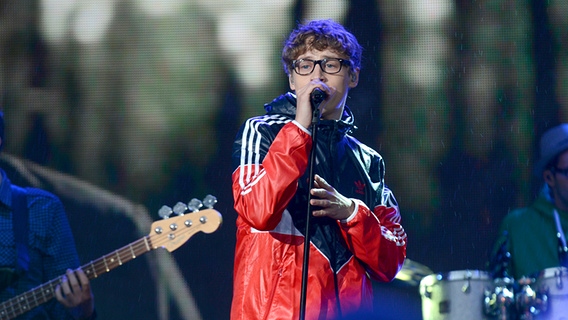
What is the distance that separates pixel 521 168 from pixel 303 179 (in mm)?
1831

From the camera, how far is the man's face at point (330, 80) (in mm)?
2354

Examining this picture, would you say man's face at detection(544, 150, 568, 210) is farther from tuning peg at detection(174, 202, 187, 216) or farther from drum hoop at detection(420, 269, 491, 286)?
tuning peg at detection(174, 202, 187, 216)

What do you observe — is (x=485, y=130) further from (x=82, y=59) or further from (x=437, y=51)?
(x=82, y=59)

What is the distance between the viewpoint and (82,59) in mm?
4074

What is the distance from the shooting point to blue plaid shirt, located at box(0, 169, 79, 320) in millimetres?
3527

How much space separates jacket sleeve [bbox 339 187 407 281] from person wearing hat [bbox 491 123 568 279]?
1.33 meters

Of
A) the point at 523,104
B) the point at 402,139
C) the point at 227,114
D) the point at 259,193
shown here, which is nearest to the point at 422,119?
the point at 402,139

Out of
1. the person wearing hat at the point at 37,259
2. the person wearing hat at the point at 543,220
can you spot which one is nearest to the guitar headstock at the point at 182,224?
the person wearing hat at the point at 37,259

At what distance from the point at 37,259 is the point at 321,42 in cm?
188

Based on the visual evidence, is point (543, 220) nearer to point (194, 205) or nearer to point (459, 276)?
point (459, 276)

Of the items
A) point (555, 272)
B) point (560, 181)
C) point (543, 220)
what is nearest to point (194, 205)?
point (555, 272)

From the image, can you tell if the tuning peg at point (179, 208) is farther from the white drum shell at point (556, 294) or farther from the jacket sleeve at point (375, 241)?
→ the white drum shell at point (556, 294)

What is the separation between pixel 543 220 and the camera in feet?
12.3

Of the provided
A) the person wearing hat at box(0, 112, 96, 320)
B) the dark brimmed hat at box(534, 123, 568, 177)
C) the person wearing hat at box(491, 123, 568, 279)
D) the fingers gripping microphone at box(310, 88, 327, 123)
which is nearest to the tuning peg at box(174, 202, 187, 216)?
the person wearing hat at box(0, 112, 96, 320)
